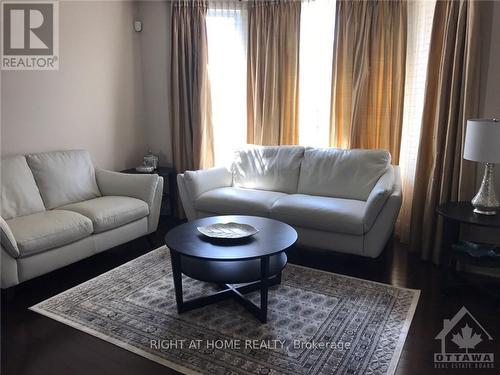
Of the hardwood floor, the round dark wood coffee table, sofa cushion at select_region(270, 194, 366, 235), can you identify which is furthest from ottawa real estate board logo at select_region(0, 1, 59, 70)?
sofa cushion at select_region(270, 194, 366, 235)

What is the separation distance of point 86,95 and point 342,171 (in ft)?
8.68

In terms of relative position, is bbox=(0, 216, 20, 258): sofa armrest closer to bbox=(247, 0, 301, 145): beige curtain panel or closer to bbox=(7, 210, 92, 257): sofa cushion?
bbox=(7, 210, 92, 257): sofa cushion

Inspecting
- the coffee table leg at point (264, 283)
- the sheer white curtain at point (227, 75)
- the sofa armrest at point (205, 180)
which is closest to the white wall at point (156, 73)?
the sheer white curtain at point (227, 75)

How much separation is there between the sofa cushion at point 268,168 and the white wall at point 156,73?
1.07m

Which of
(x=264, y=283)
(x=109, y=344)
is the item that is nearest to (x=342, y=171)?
(x=264, y=283)

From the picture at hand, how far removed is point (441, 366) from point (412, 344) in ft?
0.65

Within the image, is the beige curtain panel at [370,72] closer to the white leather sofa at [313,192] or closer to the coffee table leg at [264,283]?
the white leather sofa at [313,192]

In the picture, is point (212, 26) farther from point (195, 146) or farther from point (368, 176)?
point (368, 176)

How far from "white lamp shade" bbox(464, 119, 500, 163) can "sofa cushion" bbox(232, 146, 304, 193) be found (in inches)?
63.9

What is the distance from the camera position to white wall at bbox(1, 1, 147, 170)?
351cm

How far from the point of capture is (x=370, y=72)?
379 cm

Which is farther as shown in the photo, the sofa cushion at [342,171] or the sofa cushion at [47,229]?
the sofa cushion at [342,171]

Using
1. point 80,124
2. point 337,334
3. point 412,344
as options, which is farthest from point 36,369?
point 80,124

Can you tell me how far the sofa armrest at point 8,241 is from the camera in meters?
2.57
